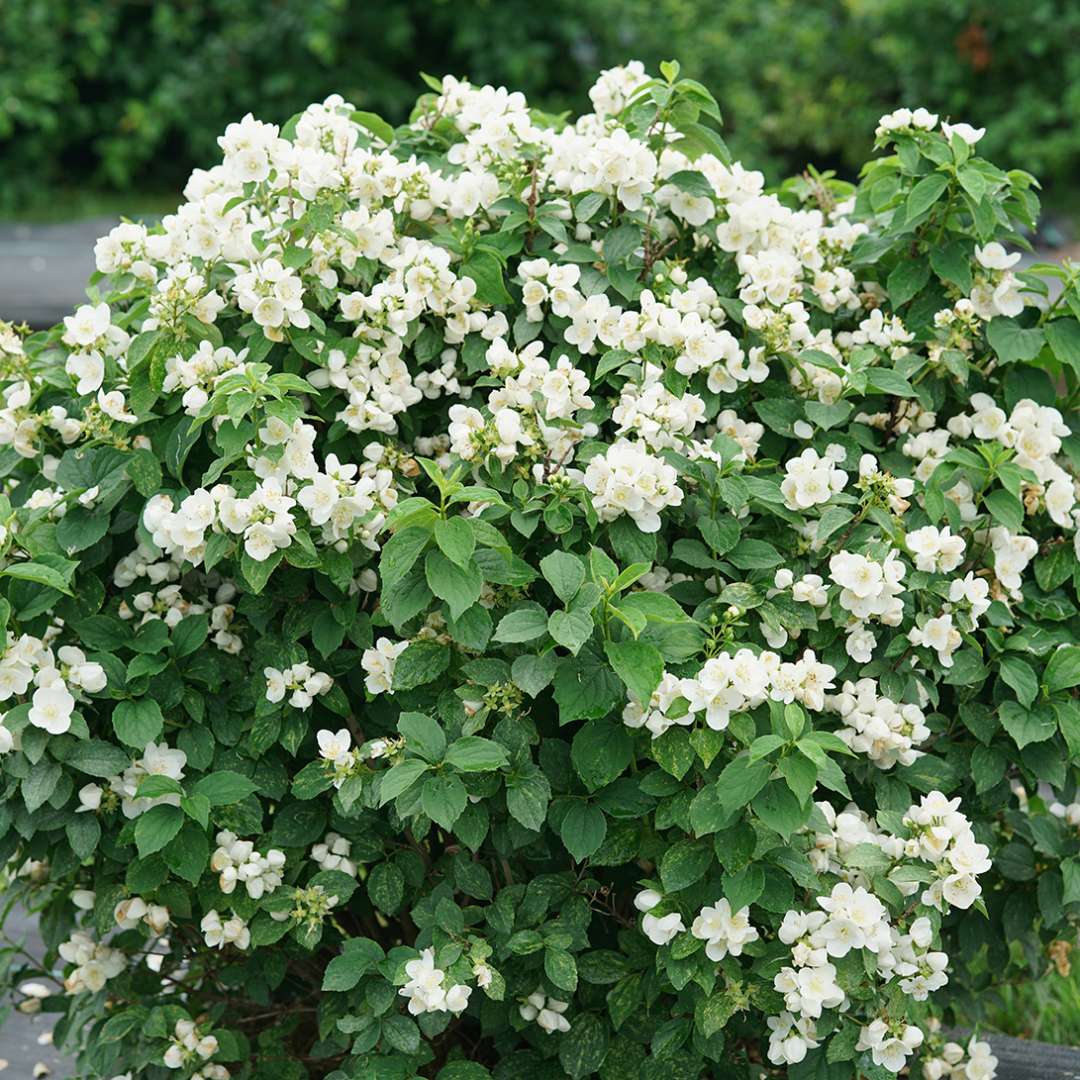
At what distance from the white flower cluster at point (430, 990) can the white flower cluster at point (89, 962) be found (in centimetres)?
60

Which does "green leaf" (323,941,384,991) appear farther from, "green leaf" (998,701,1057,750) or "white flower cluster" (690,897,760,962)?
"green leaf" (998,701,1057,750)

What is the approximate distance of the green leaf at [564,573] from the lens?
1.83 meters

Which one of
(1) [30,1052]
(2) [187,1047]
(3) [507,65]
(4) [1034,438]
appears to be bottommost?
(1) [30,1052]

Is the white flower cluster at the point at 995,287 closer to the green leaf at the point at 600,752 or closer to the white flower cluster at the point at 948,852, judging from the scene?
the white flower cluster at the point at 948,852

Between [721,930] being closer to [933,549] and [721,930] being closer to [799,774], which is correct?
[799,774]

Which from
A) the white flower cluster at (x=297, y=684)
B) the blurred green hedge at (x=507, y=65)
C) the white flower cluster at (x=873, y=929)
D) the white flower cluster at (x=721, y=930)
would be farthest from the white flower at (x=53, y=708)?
the blurred green hedge at (x=507, y=65)

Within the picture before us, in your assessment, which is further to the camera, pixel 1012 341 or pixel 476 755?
pixel 1012 341

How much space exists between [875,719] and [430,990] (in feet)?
2.14

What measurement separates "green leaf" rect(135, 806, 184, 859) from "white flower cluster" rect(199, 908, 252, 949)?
133 millimetres

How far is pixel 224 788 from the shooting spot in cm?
201

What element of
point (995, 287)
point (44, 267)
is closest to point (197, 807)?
point (995, 287)

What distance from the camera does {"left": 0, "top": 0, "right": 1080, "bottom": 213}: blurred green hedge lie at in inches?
410

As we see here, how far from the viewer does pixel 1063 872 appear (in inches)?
87.0

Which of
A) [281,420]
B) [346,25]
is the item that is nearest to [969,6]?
[346,25]
